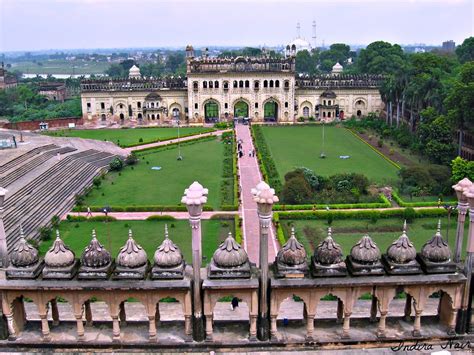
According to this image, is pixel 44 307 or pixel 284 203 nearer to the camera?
pixel 44 307

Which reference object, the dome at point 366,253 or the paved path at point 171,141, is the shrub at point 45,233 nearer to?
the dome at point 366,253

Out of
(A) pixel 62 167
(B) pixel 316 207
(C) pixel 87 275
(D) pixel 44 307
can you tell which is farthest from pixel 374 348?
(A) pixel 62 167

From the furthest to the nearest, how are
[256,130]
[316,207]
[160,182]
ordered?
[256,130] < [160,182] < [316,207]

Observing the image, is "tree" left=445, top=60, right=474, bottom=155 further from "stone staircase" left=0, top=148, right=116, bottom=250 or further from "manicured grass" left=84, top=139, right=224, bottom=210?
"stone staircase" left=0, top=148, right=116, bottom=250

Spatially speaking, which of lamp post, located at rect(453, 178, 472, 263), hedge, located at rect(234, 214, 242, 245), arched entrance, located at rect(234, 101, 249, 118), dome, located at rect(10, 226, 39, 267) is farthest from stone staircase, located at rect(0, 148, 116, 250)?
arched entrance, located at rect(234, 101, 249, 118)

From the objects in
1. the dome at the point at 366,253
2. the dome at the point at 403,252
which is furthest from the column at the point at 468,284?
the dome at the point at 366,253

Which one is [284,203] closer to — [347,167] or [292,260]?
[347,167]
